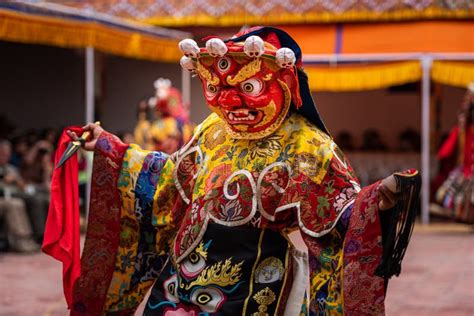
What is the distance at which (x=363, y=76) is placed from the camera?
13867mm

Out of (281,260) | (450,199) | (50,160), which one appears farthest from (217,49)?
(450,199)

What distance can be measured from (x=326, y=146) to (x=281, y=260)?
0.49 metres

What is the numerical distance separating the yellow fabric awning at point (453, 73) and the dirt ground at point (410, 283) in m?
2.32

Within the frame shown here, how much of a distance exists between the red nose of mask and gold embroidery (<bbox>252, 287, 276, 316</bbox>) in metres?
0.73

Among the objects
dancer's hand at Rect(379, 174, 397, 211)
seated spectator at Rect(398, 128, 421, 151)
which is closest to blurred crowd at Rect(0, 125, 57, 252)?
seated spectator at Rect(398, 128, 421, 151)

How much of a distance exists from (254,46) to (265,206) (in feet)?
2.04

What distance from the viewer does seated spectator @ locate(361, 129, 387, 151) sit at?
1641cm

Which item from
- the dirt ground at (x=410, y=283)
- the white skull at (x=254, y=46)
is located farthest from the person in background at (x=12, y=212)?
the white skull at (x=254, y=46)

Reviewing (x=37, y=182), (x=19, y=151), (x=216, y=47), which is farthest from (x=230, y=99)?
(x=19, y=151)

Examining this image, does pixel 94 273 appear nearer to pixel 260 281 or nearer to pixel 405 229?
pixel 260 281

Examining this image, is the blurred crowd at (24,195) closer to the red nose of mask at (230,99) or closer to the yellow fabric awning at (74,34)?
the yellow fabric awning at (74,34)

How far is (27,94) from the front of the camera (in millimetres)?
15266

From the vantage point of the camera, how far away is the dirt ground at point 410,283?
24.7 ft

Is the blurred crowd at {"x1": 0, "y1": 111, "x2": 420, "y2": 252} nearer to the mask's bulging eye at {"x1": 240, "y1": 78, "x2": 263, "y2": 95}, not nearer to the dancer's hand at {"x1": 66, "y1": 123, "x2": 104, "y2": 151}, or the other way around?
the dancer's hand at {"x1": 66, "y1": 123, "x2": 104, "y2": 151}
